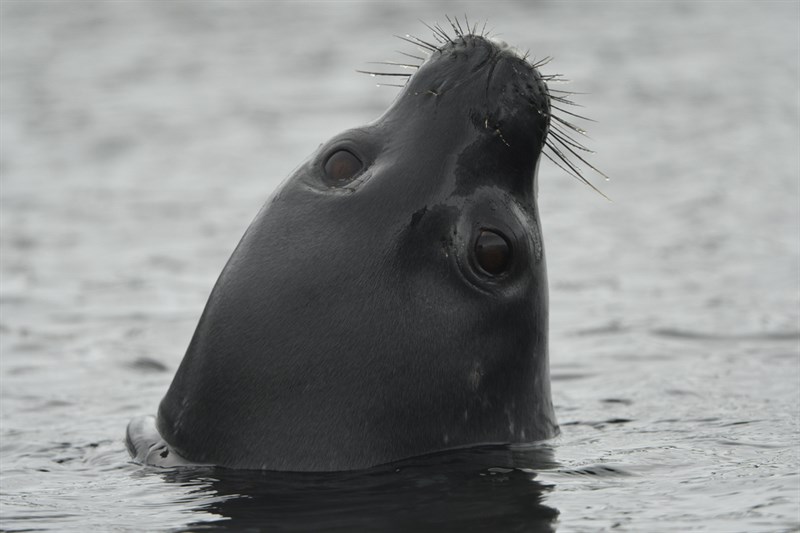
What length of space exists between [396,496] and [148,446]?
4.73 ft

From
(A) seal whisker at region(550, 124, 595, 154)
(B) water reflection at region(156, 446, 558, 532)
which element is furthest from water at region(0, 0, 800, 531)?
(A) seal whisker at region(550, 124, 595, 154)

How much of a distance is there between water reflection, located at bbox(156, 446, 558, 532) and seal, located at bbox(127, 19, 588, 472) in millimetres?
73

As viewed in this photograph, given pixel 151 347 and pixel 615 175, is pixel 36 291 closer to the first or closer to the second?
pixel 151 347

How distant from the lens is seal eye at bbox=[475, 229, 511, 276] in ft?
21.9

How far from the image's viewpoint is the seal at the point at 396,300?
21.8 feet

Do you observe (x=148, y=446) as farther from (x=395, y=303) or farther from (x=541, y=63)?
(x=541, y=63)

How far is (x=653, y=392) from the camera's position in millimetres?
9266

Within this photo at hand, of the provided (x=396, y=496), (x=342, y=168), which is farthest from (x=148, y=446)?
(x=342, y=168)

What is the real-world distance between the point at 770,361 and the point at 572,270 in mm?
3931

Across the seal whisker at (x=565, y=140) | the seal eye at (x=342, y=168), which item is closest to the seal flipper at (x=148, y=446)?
the seal eye at (x=342, y=168)

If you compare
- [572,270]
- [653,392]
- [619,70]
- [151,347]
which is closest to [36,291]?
[151,347]

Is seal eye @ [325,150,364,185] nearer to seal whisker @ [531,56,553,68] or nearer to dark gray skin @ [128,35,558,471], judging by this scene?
dark gray skin @ [128,35,558,471]

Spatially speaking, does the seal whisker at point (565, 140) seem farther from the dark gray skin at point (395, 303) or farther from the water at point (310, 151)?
the water at point (310, 151)

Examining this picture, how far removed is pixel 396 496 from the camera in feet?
21.3
